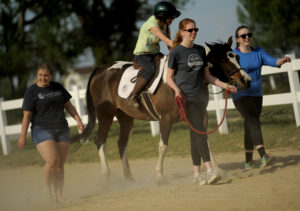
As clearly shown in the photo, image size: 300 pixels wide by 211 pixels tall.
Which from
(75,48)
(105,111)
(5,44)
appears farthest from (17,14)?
(105,111)

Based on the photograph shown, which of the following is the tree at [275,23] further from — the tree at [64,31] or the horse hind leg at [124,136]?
the horse hind leg at [124,136]

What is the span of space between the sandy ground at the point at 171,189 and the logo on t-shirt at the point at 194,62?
158 centimetres

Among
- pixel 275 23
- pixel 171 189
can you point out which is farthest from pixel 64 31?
pixel 171 189

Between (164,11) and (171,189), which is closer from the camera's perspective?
(171,189)

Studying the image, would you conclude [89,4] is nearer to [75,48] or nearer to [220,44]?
[75,48]

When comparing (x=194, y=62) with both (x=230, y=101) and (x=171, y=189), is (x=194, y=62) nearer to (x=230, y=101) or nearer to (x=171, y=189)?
(x=171, y=189)

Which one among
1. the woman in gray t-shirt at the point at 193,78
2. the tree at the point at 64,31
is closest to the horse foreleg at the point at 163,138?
the woman in gray t-shirt at the point at 193,78

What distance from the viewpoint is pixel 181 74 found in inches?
237

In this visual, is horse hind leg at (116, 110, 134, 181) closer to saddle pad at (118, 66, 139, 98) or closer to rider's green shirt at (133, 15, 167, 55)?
saddle pad at (118, 66, 139, 98)

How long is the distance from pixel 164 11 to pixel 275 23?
87.1 feet

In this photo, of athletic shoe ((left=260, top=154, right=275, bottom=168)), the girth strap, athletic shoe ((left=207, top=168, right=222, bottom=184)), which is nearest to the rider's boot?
the girth strap

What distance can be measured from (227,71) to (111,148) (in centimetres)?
617

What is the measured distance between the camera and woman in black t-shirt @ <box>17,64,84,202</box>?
5.88m

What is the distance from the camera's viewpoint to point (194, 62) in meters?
5.93
